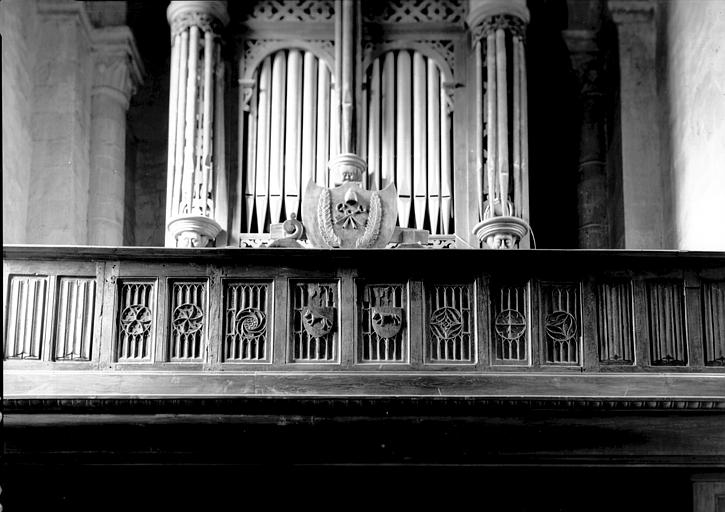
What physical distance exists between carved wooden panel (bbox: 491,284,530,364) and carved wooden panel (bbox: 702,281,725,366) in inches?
50.2

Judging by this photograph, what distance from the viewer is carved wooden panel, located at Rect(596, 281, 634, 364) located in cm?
1015

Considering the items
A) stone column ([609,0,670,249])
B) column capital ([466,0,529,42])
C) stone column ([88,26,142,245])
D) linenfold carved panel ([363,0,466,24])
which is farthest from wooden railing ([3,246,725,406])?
linenfold carved panel ([363,0,466,24])

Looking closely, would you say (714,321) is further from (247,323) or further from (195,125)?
(195,125)

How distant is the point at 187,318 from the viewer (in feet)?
33.6

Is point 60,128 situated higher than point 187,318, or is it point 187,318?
point 60,128

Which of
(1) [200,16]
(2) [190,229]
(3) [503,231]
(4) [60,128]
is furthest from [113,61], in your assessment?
(3) [503,231]

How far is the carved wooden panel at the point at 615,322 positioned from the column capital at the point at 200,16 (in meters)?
4.82

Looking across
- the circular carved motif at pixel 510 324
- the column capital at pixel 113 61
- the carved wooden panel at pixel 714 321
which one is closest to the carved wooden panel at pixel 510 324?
the circular carved motif at pixel 510 324

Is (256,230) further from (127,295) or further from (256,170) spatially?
(127,295)

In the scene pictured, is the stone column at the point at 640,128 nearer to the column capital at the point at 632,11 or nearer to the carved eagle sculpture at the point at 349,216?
the column capital at the point at 632,11

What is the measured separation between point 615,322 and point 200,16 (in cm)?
516

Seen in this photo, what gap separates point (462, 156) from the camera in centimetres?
1292

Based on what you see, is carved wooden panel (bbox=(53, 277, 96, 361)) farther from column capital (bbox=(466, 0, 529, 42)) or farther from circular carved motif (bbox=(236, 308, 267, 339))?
column capital (bbox=(466, 0, 529, 42))

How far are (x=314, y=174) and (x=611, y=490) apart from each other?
4.19 m
